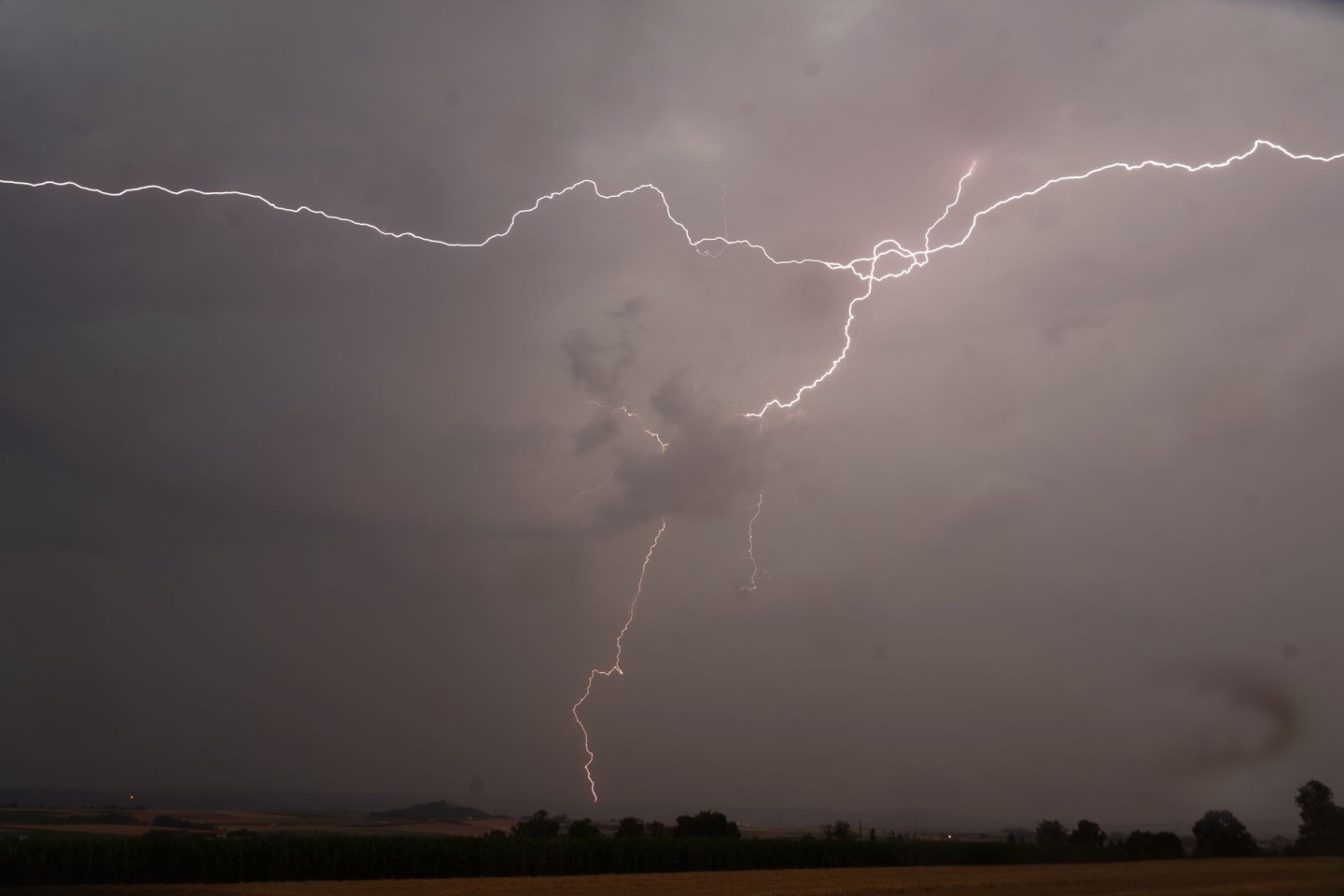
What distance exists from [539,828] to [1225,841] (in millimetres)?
37074

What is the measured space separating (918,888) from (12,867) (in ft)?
73.4

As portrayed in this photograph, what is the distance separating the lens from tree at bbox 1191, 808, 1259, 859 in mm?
48156

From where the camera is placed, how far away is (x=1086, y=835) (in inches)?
2068

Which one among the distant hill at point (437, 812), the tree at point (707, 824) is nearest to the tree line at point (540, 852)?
the tree at point (707, 824)

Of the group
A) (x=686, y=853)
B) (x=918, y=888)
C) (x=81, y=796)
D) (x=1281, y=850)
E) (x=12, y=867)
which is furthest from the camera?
(x=81, y=796)

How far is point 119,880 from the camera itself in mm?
22781

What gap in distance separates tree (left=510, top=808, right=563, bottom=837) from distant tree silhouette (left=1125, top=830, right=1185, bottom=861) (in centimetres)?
3058

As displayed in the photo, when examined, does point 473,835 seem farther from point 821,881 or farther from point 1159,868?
point 1159,868

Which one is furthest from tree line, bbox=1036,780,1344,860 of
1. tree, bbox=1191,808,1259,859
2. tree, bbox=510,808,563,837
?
tree, bbox=510,808,563,837

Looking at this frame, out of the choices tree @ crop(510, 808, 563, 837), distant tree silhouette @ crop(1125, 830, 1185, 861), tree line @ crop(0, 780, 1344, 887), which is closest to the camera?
tree line @ crop(0, 780, 1344, 887)

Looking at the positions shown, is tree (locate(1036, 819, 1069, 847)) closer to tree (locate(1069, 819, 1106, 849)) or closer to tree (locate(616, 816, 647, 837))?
tree (locate(1069, 819, 1106, 849))

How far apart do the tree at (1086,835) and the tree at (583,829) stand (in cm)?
2993

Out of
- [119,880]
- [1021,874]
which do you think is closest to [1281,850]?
[1021,874]

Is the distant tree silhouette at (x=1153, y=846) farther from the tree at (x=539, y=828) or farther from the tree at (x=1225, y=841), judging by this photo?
the tree at (x=539, y=828)
